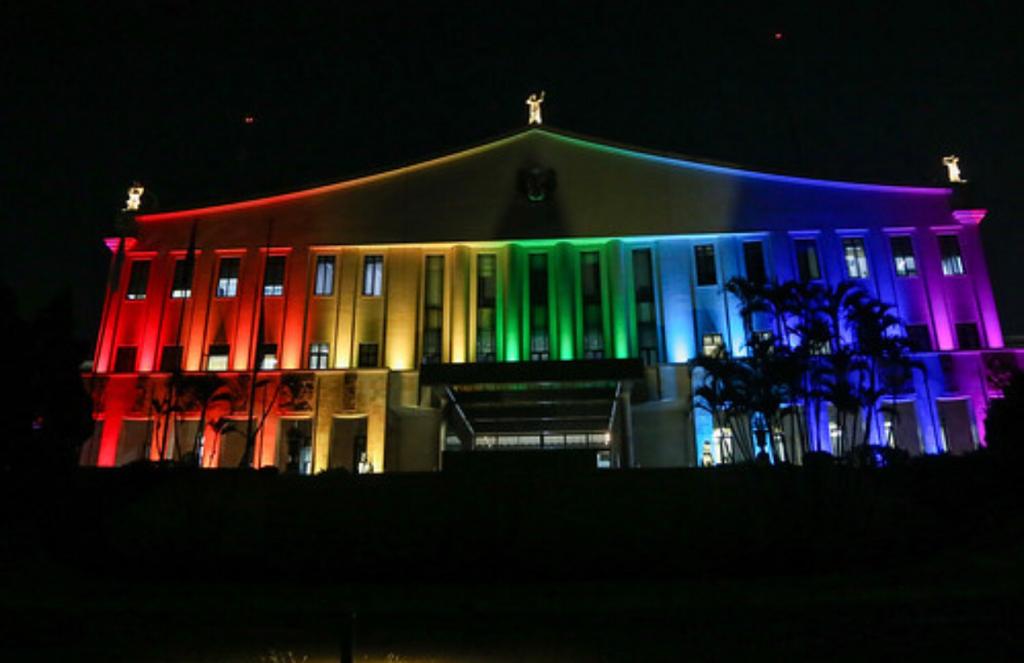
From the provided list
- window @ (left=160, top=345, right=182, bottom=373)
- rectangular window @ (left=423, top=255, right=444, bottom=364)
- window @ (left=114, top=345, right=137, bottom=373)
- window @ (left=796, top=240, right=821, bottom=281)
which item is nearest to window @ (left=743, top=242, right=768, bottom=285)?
window @ (left=796, top=240, right=821, bottom=281)

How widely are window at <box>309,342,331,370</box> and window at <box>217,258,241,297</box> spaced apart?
518cm

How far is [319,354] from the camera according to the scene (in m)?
35.9

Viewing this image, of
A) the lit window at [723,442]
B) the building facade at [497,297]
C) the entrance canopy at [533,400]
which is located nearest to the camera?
the entrance canopy at [533,400]

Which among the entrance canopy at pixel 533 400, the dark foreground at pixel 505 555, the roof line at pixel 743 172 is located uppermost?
the roof line at pixel 743 172

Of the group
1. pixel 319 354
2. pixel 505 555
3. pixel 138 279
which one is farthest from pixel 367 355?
pixel 505 555

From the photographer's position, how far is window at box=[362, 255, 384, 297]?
36.9 m

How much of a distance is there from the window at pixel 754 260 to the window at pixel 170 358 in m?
28.2

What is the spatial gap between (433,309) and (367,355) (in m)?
3.95

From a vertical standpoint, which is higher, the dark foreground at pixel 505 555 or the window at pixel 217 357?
the window at pixel 217 357

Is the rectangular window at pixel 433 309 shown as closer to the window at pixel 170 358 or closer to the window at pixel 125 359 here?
the window at pixel 170 358

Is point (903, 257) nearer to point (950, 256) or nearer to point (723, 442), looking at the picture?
point (950, 256)

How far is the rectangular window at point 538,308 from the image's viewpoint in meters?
35.7

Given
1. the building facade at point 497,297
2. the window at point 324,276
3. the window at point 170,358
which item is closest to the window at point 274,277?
the building facade at point 497,297

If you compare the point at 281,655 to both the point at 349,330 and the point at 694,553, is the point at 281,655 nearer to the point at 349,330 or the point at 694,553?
the point at 694,553
